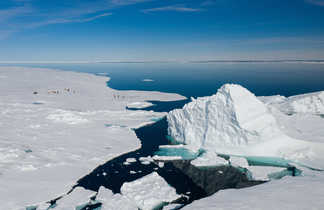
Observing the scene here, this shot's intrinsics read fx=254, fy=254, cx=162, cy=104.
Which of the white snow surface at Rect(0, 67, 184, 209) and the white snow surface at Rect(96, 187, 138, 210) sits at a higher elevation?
the white snow surface at Rect(0, 67, 184, 209)

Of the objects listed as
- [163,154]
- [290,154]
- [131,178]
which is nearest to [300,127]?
[290,154]

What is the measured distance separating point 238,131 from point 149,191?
30.8ft

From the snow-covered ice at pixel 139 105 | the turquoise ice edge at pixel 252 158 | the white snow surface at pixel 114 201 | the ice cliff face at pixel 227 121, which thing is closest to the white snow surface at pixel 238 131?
the ice cliff face at pixel 227 121

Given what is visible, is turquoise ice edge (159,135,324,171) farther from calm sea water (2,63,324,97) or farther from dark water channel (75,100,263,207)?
calm sea water (2,63,324,97)

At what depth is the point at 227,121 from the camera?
2069cm

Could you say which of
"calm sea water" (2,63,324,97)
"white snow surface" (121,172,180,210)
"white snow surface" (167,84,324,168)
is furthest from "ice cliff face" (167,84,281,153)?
"calm sea water" (2,63,324,97)

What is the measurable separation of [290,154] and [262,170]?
3.41 m

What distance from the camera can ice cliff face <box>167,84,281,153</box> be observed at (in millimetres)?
19781

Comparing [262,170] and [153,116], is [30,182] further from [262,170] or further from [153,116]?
[153,116]

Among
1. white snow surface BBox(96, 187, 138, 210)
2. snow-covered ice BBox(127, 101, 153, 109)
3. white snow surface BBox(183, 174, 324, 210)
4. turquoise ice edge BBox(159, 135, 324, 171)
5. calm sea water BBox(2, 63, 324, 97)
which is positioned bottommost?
white snow surface BBox(96, 187, 138, 210)

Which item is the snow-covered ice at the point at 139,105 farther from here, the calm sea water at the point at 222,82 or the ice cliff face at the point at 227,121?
the ice cliff face at the point at 227,121

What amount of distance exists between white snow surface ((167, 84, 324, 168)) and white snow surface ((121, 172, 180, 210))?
489 cm

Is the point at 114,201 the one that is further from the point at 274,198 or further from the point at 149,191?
the point at 274,198

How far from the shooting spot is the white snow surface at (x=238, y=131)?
61.9 ft
